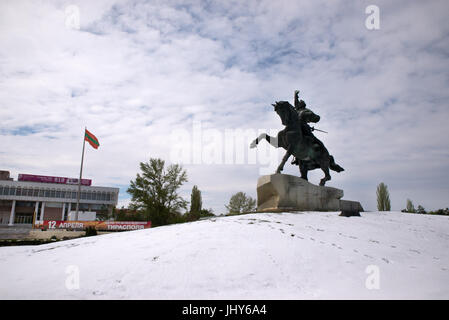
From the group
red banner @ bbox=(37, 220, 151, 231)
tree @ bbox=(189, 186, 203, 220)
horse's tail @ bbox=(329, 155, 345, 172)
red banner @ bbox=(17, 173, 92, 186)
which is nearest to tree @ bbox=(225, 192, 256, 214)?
tree @ bbox=(189, 186, 203, 220)

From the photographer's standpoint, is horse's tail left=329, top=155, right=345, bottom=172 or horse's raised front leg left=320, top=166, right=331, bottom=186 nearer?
horse's raised front leg left=320, top=166, right=331, bottom=186

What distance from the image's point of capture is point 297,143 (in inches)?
445

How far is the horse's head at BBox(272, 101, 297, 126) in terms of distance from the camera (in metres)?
10.7

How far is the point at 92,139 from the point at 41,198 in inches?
1522

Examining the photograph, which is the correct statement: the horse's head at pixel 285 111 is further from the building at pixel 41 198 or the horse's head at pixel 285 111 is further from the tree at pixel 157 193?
the building at pixel 41 198

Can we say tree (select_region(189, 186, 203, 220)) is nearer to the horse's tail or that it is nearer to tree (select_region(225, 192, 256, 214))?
tree (select_region(225, 192, 256, 214))

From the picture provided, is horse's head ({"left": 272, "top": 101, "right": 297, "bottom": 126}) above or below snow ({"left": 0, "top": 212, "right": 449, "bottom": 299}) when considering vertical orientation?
above

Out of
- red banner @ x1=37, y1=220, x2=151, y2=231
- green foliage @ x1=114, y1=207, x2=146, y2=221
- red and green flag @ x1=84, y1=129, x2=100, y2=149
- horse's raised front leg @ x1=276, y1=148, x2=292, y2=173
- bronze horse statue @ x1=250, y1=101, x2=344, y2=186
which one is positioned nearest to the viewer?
horse's raised front leg @ x1=276, y1=148, x2=292, y2=173

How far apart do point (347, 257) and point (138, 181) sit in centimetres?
3187

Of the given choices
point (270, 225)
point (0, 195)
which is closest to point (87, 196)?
point (0, 195)

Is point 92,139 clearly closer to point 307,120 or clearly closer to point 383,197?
point 307,120

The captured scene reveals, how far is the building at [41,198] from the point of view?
53438 mm

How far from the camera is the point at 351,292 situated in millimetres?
3994
